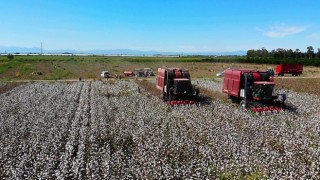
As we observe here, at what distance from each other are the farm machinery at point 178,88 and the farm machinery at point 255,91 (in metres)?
2.96

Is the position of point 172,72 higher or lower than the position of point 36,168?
higher

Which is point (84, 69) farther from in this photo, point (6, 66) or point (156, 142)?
point (156, 142)

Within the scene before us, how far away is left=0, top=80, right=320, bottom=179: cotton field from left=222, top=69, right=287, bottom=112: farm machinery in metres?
0.92

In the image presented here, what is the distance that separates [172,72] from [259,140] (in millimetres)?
13854

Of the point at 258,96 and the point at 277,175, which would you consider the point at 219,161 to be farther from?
the point at 258,96

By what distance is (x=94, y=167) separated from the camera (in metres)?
12.2

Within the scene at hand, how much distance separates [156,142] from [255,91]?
36.7 ft

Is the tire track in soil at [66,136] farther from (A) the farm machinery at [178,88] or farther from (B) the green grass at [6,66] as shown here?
(B) the green grass at [6,66]

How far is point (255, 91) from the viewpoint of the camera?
24.3m

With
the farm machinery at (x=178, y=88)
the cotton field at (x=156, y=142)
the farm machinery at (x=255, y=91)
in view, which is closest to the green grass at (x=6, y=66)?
the farm machinery at (x=178, y=88)

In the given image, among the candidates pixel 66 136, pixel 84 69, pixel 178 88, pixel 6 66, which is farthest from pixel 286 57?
pixel 66 136

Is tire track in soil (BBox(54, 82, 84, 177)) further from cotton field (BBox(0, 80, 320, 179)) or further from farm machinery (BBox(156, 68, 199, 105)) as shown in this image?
farm machinery (BBox(156, 68, 199, 105))

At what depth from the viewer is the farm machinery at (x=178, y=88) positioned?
26.7 meters

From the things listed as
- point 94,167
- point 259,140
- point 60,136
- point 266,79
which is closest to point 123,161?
point 94,167
